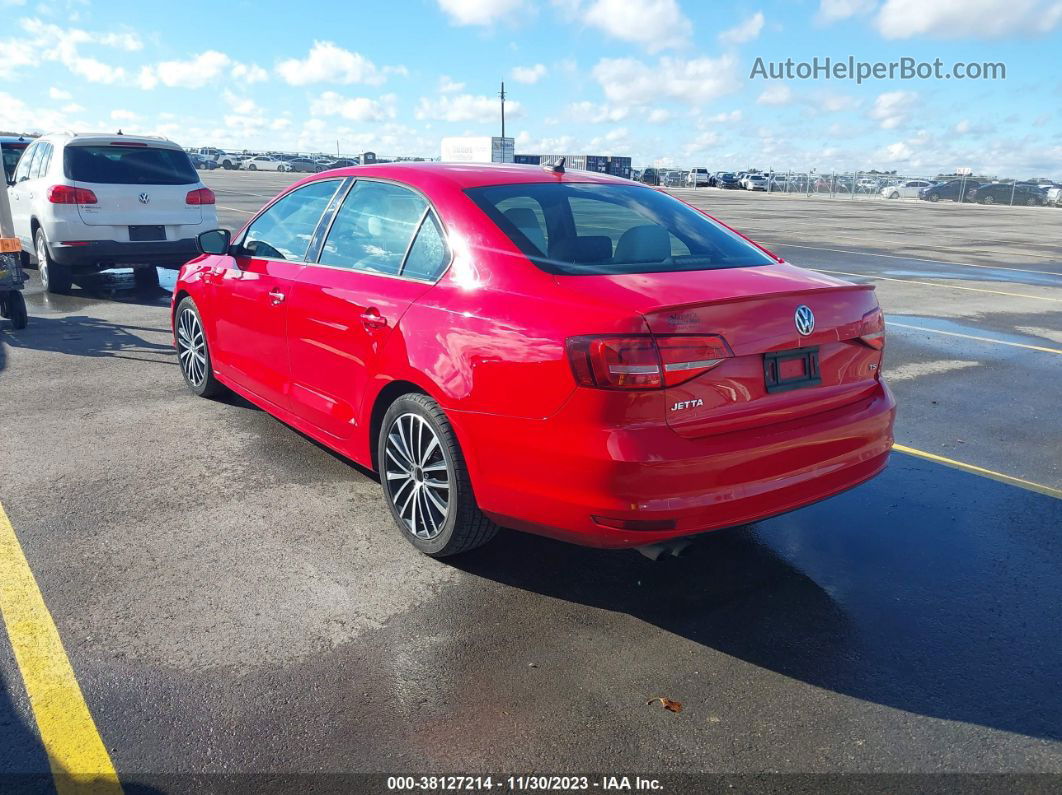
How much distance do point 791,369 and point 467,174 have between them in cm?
180

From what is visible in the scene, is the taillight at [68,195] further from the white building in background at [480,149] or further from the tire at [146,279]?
the white building in background at [480,149]

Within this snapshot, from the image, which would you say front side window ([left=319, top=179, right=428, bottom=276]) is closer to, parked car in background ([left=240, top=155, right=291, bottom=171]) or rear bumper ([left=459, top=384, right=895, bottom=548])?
rear bumper ([left=459, top=384, right=895, bottom=548])

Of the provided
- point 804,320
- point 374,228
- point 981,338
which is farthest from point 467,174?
point 981,338

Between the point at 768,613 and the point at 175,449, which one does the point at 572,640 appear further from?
the point at 175,449

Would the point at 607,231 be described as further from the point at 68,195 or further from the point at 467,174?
the point at 68,195

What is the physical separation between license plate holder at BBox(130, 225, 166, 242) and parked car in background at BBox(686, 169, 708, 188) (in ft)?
221

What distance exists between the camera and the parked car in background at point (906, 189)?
59875mm

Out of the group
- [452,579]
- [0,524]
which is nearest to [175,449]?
[0,524]

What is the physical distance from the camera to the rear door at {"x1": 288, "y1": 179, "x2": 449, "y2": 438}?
3855 mm

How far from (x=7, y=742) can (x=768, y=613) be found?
2.68 m

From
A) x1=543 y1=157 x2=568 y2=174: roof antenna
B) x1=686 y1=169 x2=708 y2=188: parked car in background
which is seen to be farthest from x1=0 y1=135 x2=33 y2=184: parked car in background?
x1=686 y1=169 x2=708 y2=188: parked car in background

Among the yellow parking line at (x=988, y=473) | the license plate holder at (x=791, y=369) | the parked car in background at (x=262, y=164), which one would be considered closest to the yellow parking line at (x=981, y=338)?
the yellow parking line at (x=988, y=473)

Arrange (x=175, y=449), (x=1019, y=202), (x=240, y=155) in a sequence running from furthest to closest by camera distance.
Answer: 1. (x=240, y=155)
2. (x=1019, y=202)
3. (x=175, y=449)

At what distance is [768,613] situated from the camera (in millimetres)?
3455
